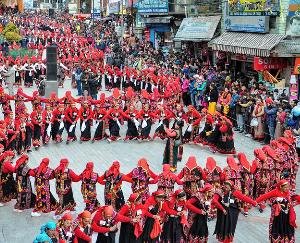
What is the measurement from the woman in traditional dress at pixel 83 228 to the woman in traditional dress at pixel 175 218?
1276 millimetres

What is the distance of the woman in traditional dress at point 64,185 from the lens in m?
11.6

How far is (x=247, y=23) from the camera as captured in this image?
2455cm

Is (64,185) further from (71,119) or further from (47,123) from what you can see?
(71,119)

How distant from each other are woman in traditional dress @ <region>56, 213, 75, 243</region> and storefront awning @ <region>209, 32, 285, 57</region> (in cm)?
1439

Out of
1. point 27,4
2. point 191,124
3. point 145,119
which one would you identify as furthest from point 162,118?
point 27,4

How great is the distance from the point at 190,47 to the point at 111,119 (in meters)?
16.2

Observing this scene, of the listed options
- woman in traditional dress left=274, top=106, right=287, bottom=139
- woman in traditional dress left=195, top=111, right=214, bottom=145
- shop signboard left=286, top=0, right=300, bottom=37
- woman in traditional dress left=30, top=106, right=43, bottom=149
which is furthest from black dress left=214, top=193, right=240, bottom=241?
shop signboard left=286, top=0, right=300, bottom=37

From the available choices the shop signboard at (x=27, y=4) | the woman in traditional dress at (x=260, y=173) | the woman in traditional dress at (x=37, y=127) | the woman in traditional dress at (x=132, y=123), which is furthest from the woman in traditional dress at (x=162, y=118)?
the shop signboard at (x=27, y=4)

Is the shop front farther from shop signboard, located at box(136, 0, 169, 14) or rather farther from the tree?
the tree

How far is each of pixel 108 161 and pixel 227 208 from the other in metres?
6.33

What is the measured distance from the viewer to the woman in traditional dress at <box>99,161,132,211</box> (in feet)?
37.1

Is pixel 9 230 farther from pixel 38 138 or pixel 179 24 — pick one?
pixel 179 24

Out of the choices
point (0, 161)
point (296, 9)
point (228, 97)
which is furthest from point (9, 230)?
point (296, 9)

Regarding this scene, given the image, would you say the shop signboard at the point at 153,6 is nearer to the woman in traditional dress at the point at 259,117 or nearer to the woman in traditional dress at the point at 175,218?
the woman in traditional dress at the point at 259,117
